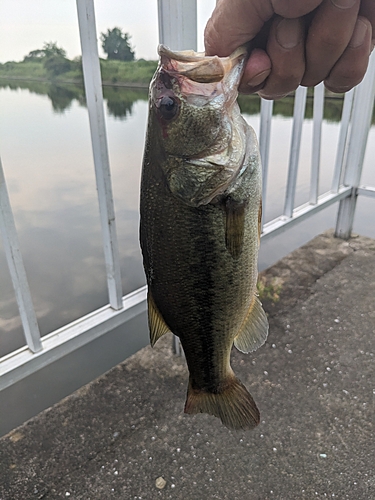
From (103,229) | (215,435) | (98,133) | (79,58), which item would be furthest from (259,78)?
(215,435)

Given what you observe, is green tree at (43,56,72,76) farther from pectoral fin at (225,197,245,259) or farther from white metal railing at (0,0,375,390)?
pectoral fin at (225,197,245,259)

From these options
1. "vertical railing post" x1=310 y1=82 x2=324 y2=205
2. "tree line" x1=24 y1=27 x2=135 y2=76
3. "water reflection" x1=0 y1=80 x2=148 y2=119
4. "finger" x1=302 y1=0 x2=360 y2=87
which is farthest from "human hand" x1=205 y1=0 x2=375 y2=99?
"water reflection" x1=0 y1=80 x2=148 y2=119

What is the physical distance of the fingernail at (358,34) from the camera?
3.68 feet

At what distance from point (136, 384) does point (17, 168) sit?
2.24m

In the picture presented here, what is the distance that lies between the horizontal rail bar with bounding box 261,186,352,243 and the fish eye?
2223 mm

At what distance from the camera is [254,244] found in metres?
1.30

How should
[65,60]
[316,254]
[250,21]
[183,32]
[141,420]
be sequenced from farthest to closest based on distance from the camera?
[316,254]
[65,60]
[141,420]
[183,32]
[250,21]

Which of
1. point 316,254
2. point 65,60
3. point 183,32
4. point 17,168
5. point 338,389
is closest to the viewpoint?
point 183,32

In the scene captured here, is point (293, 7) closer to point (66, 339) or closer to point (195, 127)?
point (195, 127)

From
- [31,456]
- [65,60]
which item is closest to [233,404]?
[31,456]

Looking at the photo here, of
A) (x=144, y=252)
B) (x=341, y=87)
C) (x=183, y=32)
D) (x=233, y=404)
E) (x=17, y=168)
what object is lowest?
(x=233, y=404)

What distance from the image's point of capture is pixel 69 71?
273 centimetres

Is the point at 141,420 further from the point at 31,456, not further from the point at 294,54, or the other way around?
the point at 294,54

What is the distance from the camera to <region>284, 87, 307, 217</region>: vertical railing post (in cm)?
304
